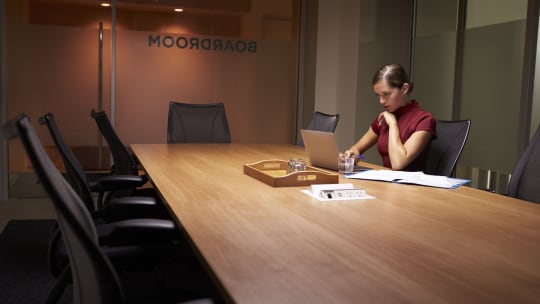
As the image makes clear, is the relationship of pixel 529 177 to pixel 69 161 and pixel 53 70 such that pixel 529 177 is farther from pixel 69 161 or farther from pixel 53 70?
pixel 53 70

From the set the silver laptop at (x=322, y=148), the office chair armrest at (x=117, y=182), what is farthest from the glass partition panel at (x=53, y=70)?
the silver laptop at (x=322, y=148)

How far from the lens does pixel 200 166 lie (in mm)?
3135

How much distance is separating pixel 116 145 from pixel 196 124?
181cm

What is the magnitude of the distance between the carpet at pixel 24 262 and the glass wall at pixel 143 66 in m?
1.19

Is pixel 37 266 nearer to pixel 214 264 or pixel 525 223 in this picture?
pixel 214 264

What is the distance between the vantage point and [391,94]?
11.3ft

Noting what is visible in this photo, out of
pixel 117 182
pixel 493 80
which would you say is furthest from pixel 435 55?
pixel 117 182

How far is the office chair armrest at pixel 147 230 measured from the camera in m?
1.93

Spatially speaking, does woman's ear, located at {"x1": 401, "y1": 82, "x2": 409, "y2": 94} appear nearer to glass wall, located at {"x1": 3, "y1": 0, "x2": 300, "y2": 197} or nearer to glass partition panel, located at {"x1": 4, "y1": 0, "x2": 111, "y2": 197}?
glass wall, located at {"x1": 3, "y1": 0, "x2": 300, "y2": 197}

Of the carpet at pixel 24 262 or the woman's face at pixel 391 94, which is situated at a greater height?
the woman's face at pixel 391 94

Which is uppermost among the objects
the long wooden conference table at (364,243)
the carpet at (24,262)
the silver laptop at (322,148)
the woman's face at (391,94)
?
the woman's face at (391,94)

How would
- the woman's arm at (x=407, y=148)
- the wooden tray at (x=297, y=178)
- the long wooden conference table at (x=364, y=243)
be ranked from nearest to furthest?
1. the long wooden conference table at (x=364, y=243)
2. the wooden tray at (x=297, y=178)
3. the woman's arm at (x=407, y=148)

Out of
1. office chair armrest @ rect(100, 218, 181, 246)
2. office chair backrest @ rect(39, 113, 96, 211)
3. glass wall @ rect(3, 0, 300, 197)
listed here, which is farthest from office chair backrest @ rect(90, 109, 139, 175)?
glass wall @ rect(3, 0, 300, 197)

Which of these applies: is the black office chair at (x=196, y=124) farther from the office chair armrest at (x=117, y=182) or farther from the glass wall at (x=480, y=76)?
the glass wall at (x=480, y=76)
